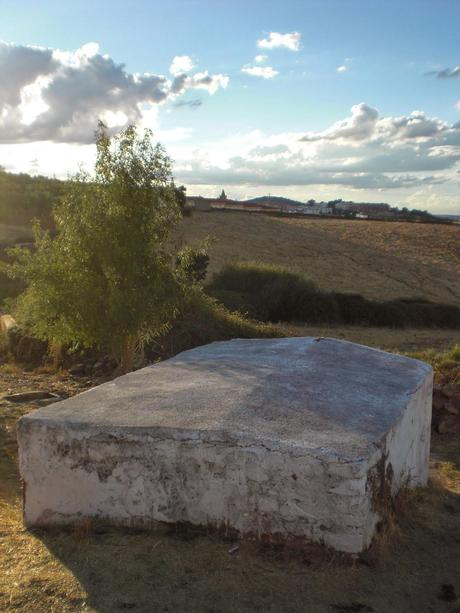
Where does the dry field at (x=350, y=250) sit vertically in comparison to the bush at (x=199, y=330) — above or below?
below

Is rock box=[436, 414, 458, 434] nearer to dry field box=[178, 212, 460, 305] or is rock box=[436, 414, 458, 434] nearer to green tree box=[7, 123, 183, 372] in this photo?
green tree box=[7, 123, 183, 372]

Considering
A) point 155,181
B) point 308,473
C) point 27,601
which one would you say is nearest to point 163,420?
point 308,473

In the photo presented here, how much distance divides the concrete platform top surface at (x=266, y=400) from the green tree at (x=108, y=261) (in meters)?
2.38

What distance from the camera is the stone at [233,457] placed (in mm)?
4812

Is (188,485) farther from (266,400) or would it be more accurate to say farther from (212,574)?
(266,400)

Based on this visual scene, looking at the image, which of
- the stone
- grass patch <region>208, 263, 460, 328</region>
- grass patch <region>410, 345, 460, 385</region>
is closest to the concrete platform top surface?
the stone

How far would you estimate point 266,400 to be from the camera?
5.95 m

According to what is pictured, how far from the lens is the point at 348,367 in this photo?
736 centimetres

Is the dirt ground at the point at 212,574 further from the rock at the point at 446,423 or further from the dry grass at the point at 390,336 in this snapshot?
the dry grass at the point at 390,336

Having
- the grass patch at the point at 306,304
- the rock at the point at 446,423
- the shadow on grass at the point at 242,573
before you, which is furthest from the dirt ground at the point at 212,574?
the grass patch at the point at 306,304

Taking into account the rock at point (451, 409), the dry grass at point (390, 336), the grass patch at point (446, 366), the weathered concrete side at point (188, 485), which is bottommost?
the dry grass at point (390, 336)

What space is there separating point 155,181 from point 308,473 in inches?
271

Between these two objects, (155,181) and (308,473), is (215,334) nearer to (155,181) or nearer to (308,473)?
(155,181)

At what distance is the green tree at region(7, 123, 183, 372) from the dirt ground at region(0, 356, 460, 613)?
491 cm
